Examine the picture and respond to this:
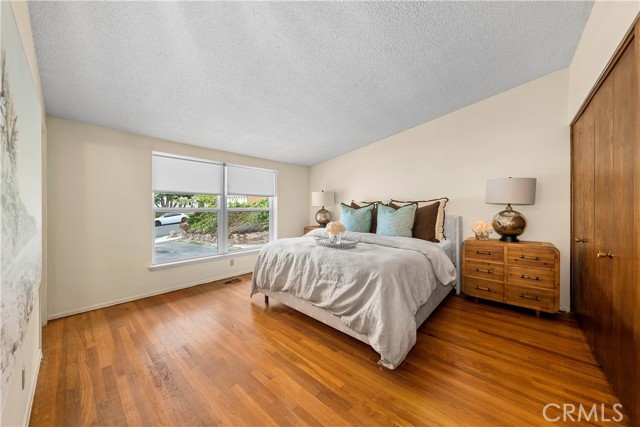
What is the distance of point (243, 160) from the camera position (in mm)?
3904

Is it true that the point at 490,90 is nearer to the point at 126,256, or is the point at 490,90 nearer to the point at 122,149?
the point at 122,149

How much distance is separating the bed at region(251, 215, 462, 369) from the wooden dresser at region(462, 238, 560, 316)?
328 mm

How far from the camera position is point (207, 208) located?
3.58m

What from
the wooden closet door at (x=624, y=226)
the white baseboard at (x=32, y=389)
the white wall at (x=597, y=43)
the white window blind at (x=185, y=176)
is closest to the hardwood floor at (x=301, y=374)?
the white baseboard at (x=32, y=389)

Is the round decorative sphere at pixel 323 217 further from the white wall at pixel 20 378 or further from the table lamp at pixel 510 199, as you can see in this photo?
the white wall at pixel 20 378

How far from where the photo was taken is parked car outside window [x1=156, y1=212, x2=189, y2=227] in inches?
126

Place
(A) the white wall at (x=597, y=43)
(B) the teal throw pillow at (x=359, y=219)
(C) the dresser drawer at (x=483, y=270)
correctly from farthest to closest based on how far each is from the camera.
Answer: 1. (B) the teal throw pillow at (x=359, y=219)
2. (C) the dresser drawer at (x=483, y=270)
3. (A) the white wall at (x=597, y=43)

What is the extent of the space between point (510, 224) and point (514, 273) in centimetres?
52

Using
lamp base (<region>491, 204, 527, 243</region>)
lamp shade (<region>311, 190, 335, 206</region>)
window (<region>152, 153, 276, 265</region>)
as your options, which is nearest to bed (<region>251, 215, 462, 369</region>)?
lamp base (<region>491, 204, 527, 243</region>)

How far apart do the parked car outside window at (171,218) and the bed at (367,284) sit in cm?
155

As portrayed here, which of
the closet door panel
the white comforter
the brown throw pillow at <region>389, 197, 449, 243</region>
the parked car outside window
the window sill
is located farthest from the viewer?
the parked car outside window

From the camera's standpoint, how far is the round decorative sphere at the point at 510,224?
2527mm

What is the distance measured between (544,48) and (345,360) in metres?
3.17

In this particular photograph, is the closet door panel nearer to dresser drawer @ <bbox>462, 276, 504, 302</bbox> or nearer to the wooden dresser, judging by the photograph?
the wooden dresser
